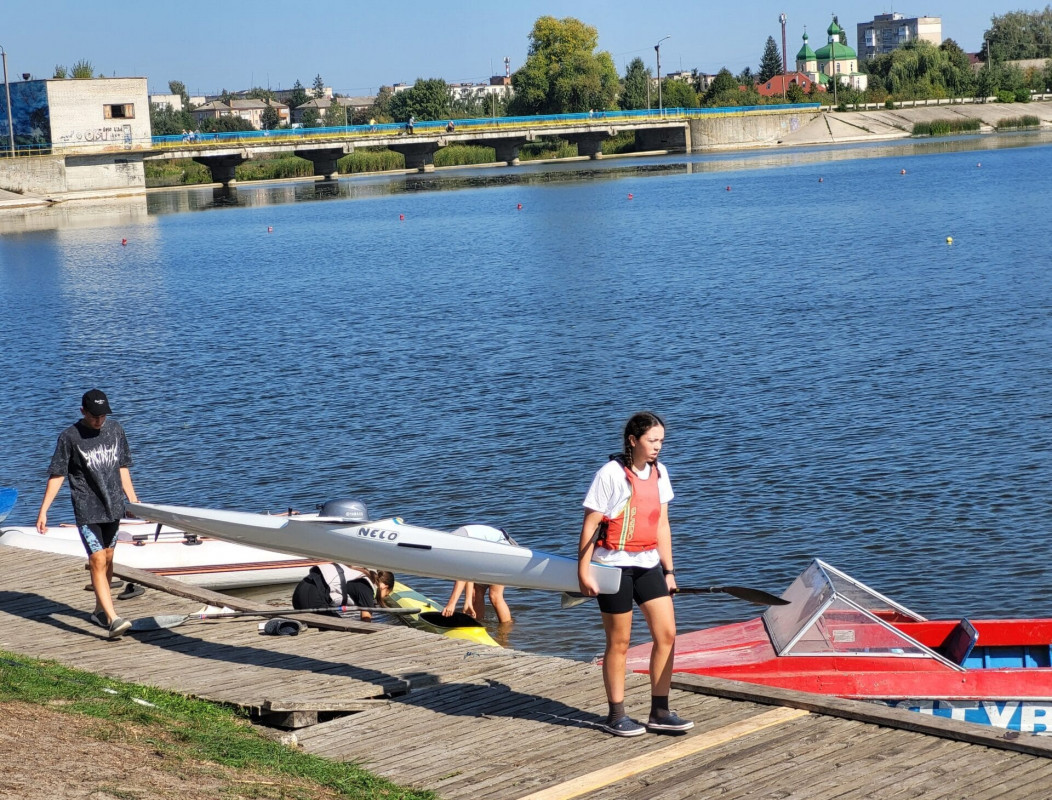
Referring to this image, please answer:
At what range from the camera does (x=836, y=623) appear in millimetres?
10164

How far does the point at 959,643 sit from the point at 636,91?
533ft

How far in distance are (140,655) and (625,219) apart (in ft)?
205

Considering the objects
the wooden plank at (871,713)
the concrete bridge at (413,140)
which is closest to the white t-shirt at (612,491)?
the wooden plank at (871,713)

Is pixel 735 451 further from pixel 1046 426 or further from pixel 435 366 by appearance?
pixel 435 366

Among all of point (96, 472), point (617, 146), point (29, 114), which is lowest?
point (96, 472)

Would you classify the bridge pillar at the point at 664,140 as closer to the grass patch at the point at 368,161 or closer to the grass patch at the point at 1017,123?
the grass patch at the point at 368,161

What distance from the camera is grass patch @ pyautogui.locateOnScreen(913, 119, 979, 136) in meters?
150

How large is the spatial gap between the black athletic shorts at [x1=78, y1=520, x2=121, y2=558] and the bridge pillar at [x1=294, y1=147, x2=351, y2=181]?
113m

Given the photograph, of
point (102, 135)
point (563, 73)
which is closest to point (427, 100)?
point (563, 73)

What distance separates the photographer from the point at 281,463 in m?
22.0

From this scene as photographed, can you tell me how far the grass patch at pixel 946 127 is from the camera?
150 m

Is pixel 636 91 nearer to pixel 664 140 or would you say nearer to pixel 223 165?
pixel 664 140

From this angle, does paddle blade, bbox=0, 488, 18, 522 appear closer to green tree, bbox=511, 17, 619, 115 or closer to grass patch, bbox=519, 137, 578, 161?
grass patch, bbox=519, 137, 578, 161

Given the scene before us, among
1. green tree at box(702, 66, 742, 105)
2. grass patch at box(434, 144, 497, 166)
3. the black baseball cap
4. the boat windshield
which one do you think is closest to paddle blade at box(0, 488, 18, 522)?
the black baseball cap
